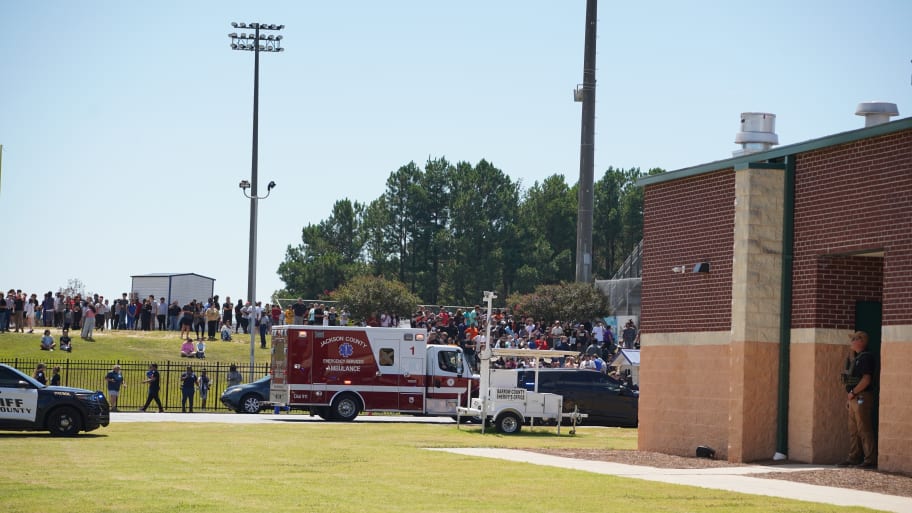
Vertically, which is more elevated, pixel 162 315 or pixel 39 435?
pixel 162 315

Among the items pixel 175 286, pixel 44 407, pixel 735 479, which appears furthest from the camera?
pixel 175 286

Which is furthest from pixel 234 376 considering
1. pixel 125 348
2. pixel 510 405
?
pixel 510 405

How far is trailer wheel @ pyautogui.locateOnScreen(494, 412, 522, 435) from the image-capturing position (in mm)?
28031

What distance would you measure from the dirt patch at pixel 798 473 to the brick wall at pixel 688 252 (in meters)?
2.24

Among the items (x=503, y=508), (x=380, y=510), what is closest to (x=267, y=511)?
(x=380, y=510)

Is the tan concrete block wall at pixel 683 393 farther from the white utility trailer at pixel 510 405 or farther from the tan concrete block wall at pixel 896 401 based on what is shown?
the white utility trailer at pixel 510 405

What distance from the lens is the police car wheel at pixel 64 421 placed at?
24594 mm

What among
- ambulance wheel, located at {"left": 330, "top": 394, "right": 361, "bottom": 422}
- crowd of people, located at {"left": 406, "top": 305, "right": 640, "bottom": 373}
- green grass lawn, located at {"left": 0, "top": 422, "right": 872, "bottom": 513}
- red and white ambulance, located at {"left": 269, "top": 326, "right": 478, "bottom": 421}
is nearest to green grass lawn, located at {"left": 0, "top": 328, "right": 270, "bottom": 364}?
crowd of people, located at {"left": 406, "top": 305, "right": 640, "bottom": 373}

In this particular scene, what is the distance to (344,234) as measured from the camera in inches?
4151

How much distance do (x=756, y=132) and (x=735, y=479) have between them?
24.6ft

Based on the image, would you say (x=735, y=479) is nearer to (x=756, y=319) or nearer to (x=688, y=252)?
(x=756, y=319)

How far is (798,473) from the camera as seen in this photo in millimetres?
17578

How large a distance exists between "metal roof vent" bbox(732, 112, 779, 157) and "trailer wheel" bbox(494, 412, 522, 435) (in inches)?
341

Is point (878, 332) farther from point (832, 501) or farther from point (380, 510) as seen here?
point (380, 510)
